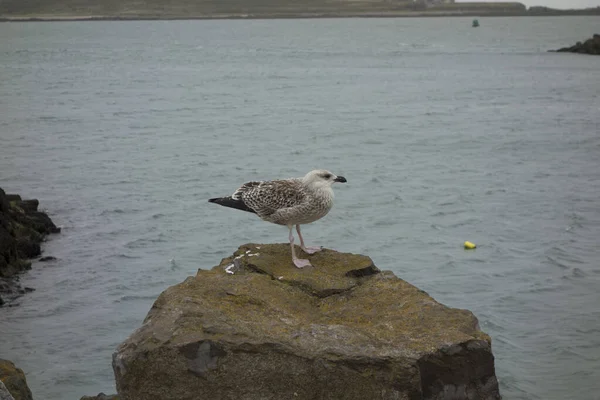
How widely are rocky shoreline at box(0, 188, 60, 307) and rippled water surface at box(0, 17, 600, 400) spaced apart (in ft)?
1.11

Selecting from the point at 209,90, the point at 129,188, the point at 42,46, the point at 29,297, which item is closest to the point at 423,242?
the point at 29,297

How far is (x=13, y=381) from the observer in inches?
345

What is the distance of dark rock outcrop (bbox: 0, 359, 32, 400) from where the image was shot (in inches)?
341

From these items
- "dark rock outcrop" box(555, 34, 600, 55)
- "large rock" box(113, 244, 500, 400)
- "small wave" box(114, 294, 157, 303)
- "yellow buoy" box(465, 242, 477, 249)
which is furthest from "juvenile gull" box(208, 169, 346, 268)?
"dark rock outcrop" box(555, 34, 600, 55)

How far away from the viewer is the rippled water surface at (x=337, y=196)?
13.7m

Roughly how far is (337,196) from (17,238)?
10473mm

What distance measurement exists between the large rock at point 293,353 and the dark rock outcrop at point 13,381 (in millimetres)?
2260

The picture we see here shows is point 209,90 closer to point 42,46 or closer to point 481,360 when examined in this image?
point 481,360

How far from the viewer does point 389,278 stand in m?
8.47

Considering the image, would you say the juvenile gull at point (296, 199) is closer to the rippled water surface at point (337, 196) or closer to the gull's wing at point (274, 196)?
the gull's wing at point (274, 196)

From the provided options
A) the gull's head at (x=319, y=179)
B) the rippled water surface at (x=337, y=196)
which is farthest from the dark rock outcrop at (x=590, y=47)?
the gull's head at (x=319, y=179)

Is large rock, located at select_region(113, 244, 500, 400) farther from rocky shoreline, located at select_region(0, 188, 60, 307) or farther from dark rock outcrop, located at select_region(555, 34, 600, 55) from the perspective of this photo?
dark rock outcrop, located at select_region(555, 34, 600, 55)

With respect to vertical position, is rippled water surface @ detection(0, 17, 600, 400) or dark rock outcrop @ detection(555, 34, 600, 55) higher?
rippled water surface @ detection(0, 17, 600, 400)

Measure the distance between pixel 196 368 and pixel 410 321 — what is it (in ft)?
6.31
